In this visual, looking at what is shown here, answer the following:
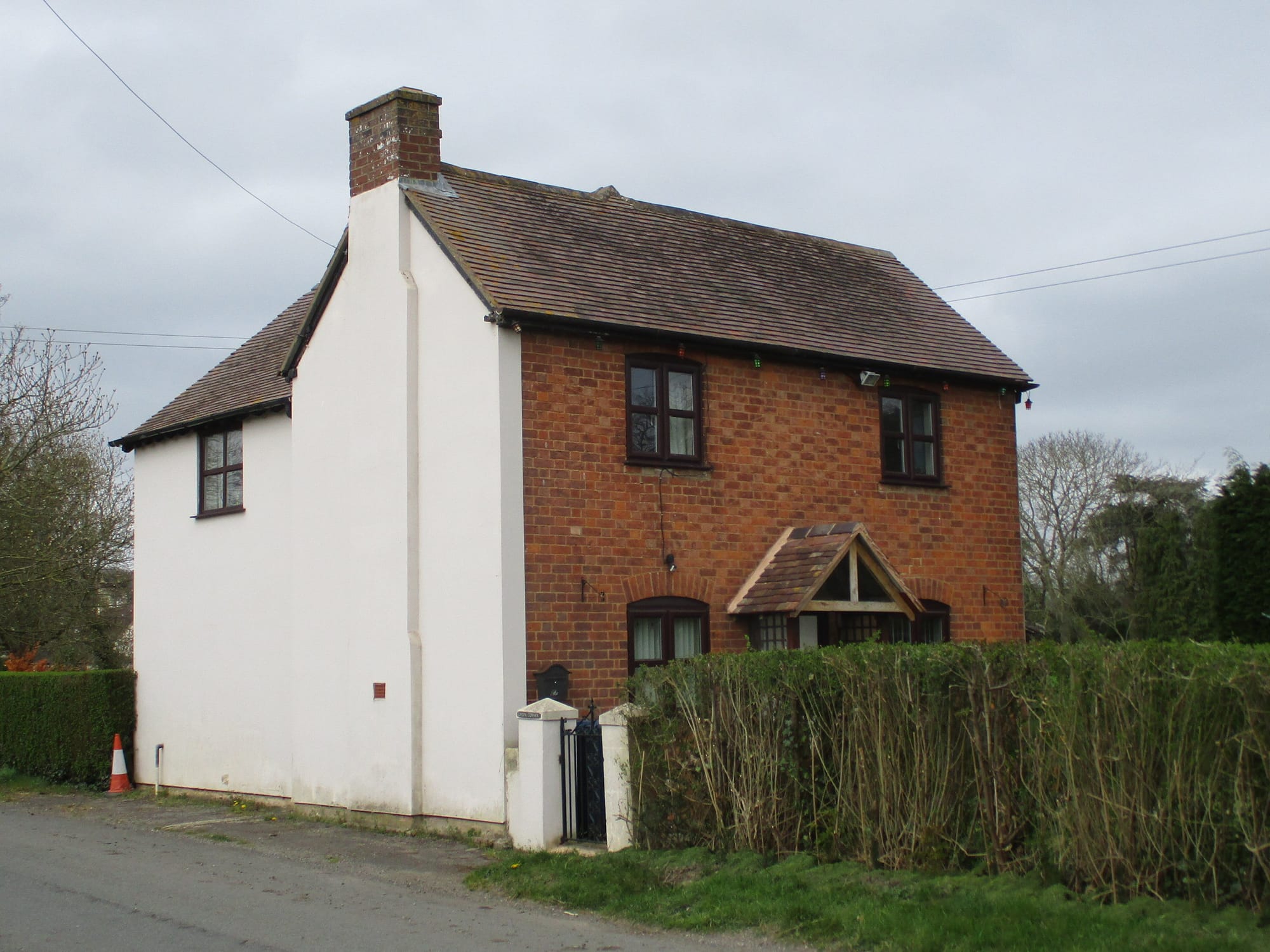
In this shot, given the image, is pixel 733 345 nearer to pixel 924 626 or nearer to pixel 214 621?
pixel 924 626

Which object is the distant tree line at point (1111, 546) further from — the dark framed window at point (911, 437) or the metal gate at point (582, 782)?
the metal gate at point (582, 782)

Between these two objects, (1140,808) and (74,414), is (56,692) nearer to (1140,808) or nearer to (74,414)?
(74,414)

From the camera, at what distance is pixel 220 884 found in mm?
11930

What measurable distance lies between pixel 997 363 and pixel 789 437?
14.5 feet

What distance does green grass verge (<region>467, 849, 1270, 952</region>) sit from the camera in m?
7.96

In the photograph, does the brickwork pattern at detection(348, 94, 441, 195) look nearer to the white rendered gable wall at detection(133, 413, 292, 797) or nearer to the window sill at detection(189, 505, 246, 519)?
the white rendered gable wall at detection(133, 413, 292, 797)

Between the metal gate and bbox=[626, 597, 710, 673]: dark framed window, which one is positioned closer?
the metal gate

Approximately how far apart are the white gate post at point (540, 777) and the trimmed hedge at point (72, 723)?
1022 cm

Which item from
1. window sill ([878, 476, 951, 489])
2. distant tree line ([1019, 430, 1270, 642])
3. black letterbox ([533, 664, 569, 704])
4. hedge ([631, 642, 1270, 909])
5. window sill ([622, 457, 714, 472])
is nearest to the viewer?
hedge ([631, 642, 1270, 909])

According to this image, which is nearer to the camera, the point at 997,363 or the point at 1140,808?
the point at 1140,808

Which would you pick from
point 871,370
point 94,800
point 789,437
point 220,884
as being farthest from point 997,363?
point 94,800

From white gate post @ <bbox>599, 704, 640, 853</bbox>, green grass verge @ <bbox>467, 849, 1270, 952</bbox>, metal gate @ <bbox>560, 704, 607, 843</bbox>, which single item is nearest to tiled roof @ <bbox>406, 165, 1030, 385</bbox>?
metal gate @ <bbox>560, 704, 607, 843</bbox>

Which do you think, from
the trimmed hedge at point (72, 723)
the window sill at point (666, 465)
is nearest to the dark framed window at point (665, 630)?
the window sill at point (666, 465)

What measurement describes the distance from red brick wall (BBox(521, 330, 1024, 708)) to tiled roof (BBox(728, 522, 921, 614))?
0.18 metres
